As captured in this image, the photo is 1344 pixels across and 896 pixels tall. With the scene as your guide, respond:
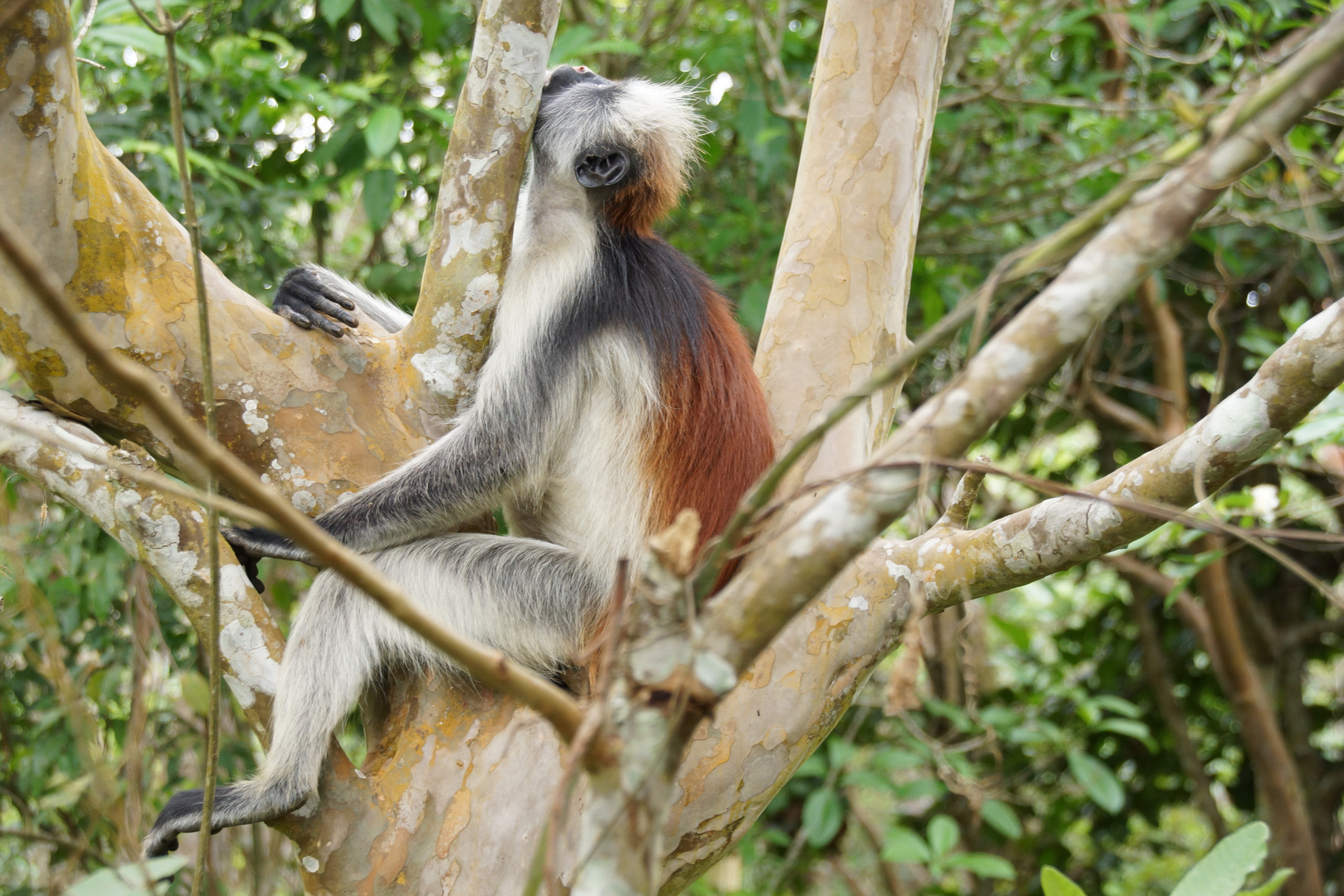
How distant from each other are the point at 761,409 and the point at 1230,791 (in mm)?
5725

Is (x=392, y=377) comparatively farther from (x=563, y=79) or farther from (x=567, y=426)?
(x=563, y=79)

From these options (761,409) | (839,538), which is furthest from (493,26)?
(839,538)

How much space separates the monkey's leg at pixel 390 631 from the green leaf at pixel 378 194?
1.72m

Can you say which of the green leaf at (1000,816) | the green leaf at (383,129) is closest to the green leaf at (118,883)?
the green leaf at (383,129)

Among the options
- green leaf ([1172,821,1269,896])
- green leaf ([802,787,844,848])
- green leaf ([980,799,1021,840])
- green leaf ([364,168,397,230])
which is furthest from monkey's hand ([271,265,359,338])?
green leaf ([980,799,1021,840])

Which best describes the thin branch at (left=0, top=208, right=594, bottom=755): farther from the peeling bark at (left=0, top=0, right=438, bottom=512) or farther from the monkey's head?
the monkey's head

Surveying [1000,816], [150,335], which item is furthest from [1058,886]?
[150,335]

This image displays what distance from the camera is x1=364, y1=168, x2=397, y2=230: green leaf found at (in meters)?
4.16

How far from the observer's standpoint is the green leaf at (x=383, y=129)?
147 inches

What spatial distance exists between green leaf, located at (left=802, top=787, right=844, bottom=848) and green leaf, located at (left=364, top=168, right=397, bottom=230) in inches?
129

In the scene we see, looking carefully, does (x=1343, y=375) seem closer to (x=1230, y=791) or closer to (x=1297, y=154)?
(x=1297, y=154)

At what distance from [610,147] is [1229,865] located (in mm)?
2702

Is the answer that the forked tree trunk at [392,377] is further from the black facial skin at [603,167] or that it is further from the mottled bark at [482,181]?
the black facial skin at [603,167]

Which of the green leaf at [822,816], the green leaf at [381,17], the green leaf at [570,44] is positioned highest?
the green leaf at [570,44]
